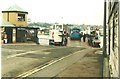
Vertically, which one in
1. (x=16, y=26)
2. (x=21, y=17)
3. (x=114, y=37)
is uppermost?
(x=21, y=17)

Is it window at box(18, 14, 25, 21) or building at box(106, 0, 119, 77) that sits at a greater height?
window at box(18, 14, 25, 21)

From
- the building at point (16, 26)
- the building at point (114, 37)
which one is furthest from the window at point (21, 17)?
the building at point (114, 37)

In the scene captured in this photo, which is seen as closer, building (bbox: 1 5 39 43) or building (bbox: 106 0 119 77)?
building (bbox: 106 0 119 77)

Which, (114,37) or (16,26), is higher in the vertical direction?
(16,26)

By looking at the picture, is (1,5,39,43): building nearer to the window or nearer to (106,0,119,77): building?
the window

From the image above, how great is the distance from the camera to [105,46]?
1848 cm

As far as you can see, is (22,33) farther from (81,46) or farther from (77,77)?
(77,77)

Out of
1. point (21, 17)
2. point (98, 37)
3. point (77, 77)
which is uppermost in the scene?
point (21, 17)

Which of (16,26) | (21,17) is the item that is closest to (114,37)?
(16,26)

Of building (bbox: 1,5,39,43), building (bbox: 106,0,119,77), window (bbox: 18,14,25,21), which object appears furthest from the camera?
window (bbox: 18,14,25,21)

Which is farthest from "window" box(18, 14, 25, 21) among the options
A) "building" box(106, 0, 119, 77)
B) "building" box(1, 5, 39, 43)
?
"building" box(106, 0, 119, 77)

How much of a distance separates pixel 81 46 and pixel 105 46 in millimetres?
10401

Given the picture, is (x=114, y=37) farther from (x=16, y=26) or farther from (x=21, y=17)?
(x=21, y=17)

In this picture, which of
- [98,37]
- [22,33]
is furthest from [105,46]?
[22,33]
